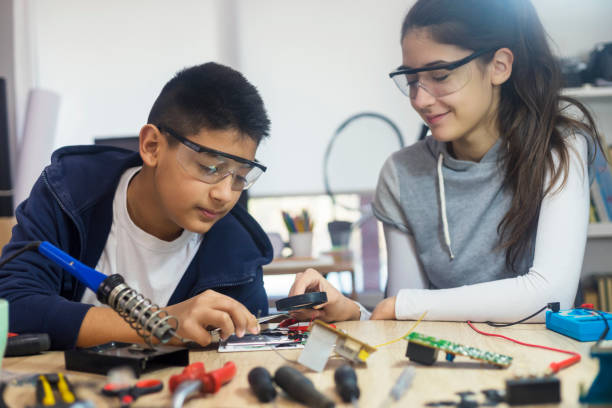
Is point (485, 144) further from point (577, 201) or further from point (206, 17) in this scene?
point (206, 17)

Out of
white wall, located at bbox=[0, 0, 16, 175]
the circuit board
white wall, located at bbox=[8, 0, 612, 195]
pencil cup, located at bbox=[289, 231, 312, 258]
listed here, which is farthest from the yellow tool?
white wall, located at bbox=[0, 0, 16, 175]

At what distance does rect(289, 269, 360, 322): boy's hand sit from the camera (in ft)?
3.84

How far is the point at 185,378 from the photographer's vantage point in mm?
687

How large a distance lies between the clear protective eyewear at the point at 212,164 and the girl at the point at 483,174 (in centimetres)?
25

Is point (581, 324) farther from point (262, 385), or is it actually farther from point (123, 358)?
point (123, 358)

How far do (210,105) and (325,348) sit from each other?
633 mm

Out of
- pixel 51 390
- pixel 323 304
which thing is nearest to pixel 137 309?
pixel 51 390

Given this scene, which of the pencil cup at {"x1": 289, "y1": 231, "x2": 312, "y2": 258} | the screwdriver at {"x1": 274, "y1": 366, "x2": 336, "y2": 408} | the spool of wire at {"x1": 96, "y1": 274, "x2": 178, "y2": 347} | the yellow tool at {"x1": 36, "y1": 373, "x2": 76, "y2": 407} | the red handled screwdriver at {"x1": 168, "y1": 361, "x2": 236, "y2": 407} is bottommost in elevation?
the pencil cup at {"x1": 289, "y1": 231, "x2": 312, "y2": 258}

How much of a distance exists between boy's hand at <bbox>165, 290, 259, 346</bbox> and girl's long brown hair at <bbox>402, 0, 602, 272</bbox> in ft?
2.44

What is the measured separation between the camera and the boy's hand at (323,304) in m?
1.17

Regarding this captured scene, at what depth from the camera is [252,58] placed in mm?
3348

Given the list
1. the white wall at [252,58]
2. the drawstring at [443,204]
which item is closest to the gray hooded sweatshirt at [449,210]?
the drawstring at [443,204]

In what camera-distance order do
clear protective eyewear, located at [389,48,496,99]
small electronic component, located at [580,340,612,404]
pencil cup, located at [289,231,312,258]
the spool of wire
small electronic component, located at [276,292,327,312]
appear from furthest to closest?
pencil cup, located at [289,231,312,258] → clear protective eyewear, located at [389,48,496,99] → small electronic component, located at [276,292,327,312] → the spool of wire → small electronic component, located at [580,340,612,404]

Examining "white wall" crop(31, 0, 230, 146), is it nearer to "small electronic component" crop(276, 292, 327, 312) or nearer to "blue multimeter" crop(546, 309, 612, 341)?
"small electronic component" crop(276, 292, 327, 312)
